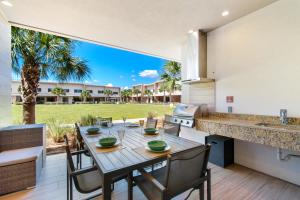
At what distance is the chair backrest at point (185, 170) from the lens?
107 centimetres

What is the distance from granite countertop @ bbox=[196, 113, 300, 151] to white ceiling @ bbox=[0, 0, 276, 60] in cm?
194

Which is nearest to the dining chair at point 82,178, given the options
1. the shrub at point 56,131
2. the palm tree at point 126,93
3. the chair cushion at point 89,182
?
the chair cushion at point 89,182

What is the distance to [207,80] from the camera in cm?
312

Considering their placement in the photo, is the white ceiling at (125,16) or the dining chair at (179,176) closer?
the dining chair at (179,176)

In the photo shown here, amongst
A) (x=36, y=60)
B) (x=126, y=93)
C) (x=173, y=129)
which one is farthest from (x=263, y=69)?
(x=126, y=93)

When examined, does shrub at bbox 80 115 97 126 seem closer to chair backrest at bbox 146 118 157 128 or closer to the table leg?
chair backrest at bbox 146 118 157 128

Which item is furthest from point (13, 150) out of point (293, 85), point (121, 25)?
point (293, 85)

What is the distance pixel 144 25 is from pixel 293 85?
274 centimetres

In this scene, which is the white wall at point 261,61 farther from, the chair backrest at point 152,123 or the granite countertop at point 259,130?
the chair backrest at point 152,123

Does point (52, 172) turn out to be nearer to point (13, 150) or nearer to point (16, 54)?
point (13, 150)

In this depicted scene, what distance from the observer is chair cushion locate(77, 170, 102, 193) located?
4.34 ft

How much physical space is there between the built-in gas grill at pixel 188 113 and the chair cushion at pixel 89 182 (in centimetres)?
201

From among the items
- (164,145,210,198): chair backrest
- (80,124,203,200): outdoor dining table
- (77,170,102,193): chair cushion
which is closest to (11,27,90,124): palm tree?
(80,124,203,200): outdoor dining table

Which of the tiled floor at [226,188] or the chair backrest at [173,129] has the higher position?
the chair backrest at [173,129]
